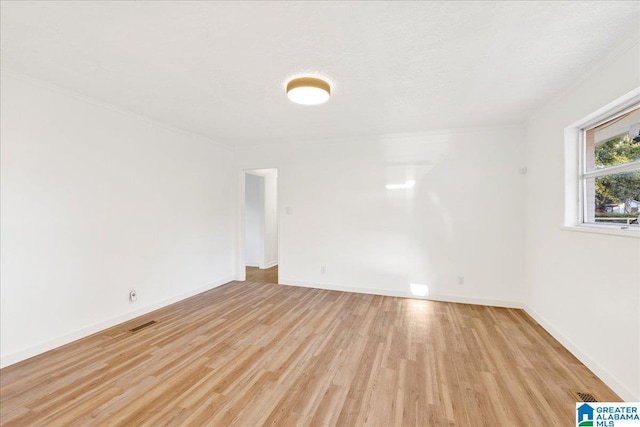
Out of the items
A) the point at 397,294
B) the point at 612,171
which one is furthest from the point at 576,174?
the point at 397,294

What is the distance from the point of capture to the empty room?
180 centimetres

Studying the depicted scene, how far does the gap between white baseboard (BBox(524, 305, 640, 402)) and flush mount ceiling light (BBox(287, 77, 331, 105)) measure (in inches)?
129

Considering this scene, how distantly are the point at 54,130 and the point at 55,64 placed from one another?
75 centimetres

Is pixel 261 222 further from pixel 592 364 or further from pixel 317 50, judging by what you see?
pixel 592 364

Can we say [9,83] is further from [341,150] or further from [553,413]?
[553,413]

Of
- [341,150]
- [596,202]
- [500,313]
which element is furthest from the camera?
[341,150]

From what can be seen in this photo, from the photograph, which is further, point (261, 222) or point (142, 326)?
point (261, 222)

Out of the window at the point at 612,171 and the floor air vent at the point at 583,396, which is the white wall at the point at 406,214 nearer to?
the window at the point at 612,171

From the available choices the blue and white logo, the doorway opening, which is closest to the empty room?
the blue and white logo

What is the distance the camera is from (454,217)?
4.07m

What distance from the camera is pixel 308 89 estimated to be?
2.40m

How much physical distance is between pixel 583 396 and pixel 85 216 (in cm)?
485

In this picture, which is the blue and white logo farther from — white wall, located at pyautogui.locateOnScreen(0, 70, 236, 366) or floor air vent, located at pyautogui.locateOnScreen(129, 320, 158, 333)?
white wall, located at pyautogui.locateOnScreen(0, 70, 236, 366)

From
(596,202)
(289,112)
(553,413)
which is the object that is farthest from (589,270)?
(289,112)
